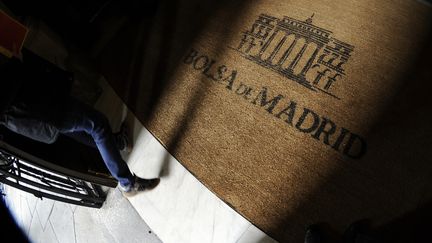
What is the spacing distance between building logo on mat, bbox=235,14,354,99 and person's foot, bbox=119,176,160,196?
931 millimetres

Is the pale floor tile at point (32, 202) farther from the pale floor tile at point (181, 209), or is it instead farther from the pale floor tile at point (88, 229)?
the pale floor tile at point (181, 209)

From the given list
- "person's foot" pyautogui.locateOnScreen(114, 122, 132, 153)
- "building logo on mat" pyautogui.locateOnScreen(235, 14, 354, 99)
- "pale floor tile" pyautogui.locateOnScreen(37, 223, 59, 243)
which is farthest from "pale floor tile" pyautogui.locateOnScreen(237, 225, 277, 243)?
"pale floor tile" pyautogui.locateOnScreen(37, 223, 59, 243)

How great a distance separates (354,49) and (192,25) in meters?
1.12

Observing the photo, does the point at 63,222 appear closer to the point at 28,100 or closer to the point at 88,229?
the point at 88,229

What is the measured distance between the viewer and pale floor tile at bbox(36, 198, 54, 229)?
2020mm

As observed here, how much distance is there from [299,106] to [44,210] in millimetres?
1782

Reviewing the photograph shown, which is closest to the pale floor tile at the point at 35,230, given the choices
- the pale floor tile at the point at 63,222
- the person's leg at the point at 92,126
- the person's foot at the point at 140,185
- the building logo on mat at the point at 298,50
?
the pale floor tile at the point at 63,222

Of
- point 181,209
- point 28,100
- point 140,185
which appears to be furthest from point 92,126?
point 181,209

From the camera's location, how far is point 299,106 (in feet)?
5.32

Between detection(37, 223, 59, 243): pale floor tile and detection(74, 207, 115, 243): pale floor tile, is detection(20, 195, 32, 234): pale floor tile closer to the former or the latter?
detection(37, 223, 59, 243): pale floor tile

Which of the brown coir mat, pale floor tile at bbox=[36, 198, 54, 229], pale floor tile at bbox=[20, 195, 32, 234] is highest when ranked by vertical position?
the brown coir mat

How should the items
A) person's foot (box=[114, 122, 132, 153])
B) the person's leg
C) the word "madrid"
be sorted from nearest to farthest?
the person's leg, the word "madrid", person's foot (box=[114, 122, 132, 153])

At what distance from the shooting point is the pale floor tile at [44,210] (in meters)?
2.02

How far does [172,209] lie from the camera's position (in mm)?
1650
